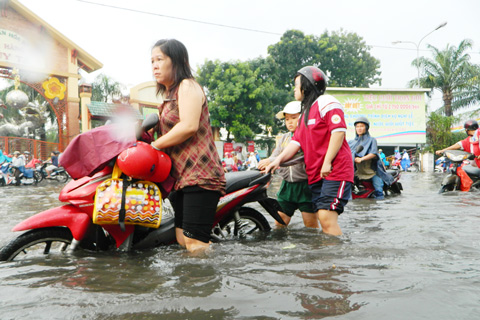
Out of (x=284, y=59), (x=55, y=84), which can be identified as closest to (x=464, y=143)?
(x=55, y=84)

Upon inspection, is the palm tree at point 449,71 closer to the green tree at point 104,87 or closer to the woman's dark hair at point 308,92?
the green tree at point 104,87

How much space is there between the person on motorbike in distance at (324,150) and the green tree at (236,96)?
81.6 feet

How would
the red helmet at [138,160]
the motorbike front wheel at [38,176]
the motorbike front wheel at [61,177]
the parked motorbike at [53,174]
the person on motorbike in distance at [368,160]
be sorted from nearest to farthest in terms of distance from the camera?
the red helmet at [138,160] < the person on motorbike in distance at [368,160] < the motorbike front wheel at [38,176] < the parked motorbike at [53,174] < the motorbike front wheel at [61,177]

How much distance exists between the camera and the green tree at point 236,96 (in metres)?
28.2

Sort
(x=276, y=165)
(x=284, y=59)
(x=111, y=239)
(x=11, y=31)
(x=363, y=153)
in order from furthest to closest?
(x=284, y=59)
(x=11, y=31)
(x=363, y=153)
(x=276, y=165)
(x=111, y=239)

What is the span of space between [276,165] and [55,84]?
19474 millimetres

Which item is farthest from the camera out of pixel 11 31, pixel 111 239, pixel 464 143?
pixel 11 31

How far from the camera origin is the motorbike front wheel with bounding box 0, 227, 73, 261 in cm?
241

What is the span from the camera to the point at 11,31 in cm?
1852

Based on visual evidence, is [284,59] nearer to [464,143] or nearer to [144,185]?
[464,143]

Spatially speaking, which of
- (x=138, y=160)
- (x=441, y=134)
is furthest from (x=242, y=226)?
(x=441, y=134)

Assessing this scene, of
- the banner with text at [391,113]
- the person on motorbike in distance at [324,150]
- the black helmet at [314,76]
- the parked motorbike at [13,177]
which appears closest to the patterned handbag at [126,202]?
the person on motorbike in distance at [324,150]

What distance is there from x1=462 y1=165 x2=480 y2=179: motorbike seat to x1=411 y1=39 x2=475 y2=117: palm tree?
21.8 meters

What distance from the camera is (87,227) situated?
249 cm
